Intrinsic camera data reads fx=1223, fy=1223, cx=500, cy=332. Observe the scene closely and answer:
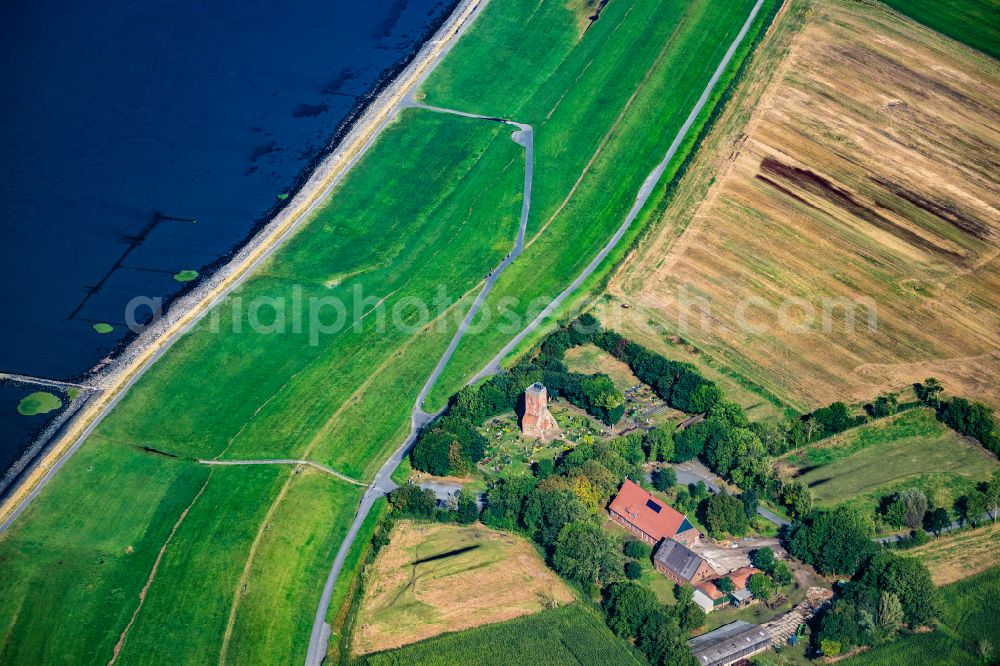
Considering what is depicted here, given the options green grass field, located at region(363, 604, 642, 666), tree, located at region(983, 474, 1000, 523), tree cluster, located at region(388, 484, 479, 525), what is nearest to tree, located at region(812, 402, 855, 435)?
tree, located at region(983, 474, 1000, 523)

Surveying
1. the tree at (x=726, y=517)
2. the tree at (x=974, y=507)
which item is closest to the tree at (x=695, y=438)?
the tree at (x=726, y=517)

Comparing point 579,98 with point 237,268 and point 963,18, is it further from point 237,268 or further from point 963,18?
point 963,18

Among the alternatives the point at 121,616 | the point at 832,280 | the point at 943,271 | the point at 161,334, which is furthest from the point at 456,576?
the point at 943,271

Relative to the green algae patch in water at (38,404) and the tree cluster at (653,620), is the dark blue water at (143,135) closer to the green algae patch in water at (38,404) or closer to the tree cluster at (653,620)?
the green algae patch in water at (38,404)

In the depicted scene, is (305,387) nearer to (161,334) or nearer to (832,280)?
(161,334)

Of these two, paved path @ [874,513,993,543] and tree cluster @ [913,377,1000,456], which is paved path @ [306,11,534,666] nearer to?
paved path @ [874,513,993,543]

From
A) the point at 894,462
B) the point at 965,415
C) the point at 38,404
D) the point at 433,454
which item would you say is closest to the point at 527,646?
the point at 433,454

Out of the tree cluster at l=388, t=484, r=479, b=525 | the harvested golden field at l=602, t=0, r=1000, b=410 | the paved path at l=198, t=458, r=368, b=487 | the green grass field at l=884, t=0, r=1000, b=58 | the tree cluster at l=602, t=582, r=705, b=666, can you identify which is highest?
the green grass field at l=884, t=0, r=1000, b=58
